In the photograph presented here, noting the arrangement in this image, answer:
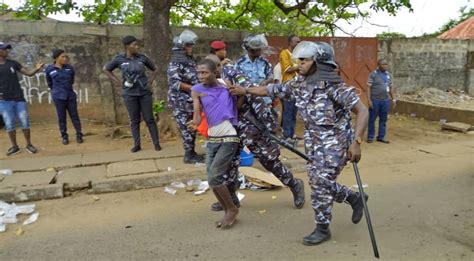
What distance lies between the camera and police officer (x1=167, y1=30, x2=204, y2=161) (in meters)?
5.52

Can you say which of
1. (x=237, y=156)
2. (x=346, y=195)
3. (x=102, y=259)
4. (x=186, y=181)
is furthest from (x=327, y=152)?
(x=186, y=181)

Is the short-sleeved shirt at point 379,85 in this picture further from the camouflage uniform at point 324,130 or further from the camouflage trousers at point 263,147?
the camouflage uniform at point 324,130

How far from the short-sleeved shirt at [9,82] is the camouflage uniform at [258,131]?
3728 millimetres

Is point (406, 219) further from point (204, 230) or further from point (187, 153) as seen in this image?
point (187, 153)

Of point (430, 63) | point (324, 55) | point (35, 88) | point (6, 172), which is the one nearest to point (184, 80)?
point (6, 172)

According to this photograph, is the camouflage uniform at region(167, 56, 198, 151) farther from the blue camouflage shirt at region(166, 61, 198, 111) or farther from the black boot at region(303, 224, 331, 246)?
the black boot at region(303, 224, 331, 246)

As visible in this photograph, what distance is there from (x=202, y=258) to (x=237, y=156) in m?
1.12

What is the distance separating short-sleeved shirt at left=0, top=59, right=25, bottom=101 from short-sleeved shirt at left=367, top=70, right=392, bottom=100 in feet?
19.6

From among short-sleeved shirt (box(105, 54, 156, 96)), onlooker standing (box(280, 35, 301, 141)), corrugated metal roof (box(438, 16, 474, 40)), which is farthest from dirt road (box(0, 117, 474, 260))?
corrugated metal roof (box(438, 16, 474, 40))

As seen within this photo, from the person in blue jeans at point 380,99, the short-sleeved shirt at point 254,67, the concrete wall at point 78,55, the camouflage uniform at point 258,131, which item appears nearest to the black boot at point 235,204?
the camouflage uniform at point 258,131

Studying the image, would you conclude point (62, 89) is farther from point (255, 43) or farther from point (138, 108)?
point (255, 43)

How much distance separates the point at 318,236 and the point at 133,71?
3757mm

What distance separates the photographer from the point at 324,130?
3391 millimetres

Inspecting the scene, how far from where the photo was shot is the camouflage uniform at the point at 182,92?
557 centimetres
